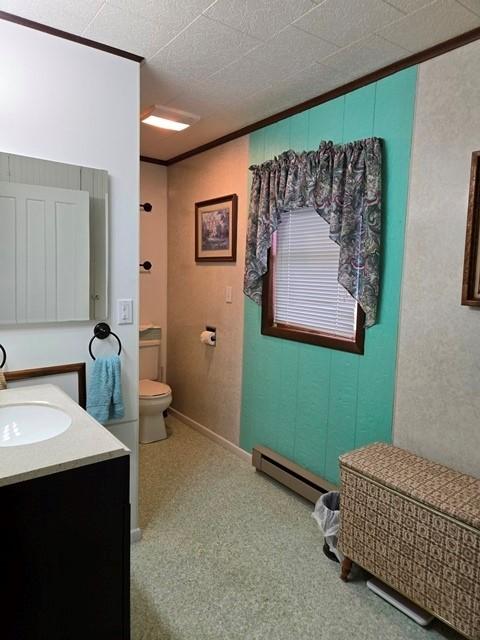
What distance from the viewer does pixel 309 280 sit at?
2697 mm

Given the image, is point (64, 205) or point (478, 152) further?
point (64, 205)

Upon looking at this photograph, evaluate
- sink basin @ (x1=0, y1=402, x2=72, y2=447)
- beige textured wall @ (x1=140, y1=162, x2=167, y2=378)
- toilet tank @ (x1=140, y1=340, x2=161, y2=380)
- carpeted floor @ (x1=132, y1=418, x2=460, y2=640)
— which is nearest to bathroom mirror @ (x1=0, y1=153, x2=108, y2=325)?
sink basin @ (x1=0, y1=402, x2=72, y2=447)

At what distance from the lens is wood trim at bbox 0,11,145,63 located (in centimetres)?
176

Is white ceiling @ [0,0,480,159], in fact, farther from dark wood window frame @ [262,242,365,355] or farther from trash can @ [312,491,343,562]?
trash can @ [312,491,343,562]

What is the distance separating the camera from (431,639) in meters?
1.66

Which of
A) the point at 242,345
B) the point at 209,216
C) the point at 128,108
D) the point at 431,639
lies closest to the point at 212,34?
the point at 128,108

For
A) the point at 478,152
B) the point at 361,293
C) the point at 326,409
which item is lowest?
the point at 326,409

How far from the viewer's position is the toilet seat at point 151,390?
3.43 metres

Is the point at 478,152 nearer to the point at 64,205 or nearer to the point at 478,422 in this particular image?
the point at 478,422

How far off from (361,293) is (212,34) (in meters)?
1.38

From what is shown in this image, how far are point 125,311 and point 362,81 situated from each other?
1701mm

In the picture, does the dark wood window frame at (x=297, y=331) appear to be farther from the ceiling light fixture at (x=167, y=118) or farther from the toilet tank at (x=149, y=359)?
the toilet tank at (x=149, y=359)

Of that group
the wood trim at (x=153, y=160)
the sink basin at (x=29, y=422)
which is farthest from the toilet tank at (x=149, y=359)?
the sink basin at (x=29, y=422)

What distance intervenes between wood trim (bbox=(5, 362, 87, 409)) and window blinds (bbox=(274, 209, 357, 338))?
1347mm
